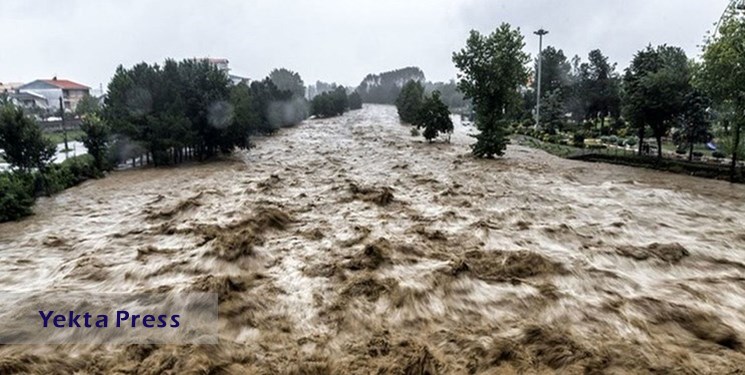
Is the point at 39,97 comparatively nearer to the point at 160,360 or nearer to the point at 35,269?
the point at 35,269

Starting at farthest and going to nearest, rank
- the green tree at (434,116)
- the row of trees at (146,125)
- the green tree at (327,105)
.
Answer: the green tree at (327,105) → the green tree at (434,116) → the row of trees at (146,125)

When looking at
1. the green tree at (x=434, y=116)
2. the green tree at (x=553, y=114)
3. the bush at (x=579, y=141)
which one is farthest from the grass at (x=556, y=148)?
the green tree at (x=553, y=114)

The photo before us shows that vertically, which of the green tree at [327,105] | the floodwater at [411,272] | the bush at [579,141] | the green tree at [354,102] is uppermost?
the green tree at [354,102]

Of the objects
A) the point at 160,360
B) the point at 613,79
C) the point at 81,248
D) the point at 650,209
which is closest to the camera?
the point at 160,360

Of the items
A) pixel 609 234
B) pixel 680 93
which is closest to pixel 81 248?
pixel 609 234

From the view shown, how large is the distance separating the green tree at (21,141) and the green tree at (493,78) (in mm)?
24659

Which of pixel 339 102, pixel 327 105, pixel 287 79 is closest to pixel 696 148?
pixel 327 105

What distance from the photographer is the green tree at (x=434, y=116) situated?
40.0 m

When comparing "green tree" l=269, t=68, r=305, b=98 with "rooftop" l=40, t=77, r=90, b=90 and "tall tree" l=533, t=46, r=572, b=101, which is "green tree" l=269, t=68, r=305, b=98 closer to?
"rooftop" l=40, t=77, r=90, b=90

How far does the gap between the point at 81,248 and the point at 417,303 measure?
Result: 9239mm

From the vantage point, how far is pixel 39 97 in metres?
69.7

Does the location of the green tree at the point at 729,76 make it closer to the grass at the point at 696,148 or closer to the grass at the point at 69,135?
the grass at the point at 696,148

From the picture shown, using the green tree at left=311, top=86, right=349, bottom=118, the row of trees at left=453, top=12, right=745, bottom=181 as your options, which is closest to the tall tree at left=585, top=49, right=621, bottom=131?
the row of trees at left=453, top=12, right=745, bottom=181

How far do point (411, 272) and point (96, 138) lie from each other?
77.8 ft
